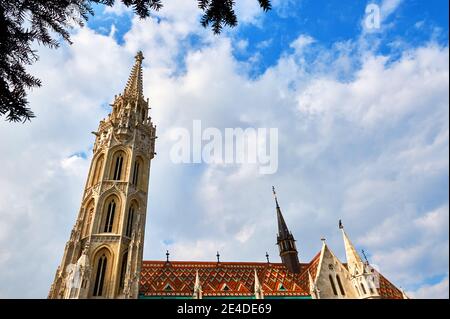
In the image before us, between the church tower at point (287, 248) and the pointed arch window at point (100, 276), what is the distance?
2142 centimetres

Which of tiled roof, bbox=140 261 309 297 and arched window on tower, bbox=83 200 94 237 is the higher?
arched window on tower, bbox=83 200 94 237

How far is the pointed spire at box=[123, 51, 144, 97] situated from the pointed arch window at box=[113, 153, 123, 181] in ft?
33.5

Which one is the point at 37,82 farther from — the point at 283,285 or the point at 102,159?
the point at 283,285

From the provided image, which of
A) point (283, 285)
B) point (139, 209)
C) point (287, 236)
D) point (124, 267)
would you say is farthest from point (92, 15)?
point (287, 236)

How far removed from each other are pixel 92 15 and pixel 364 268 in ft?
105

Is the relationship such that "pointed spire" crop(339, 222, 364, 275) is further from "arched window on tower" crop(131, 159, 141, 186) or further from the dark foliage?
the dark foliage

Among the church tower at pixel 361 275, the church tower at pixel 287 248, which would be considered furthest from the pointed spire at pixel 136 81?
the church tower at pixel 361 275

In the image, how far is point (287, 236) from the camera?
123 ft

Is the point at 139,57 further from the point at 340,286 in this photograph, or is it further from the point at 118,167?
the point at 340,286

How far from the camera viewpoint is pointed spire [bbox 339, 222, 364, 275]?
28783mm

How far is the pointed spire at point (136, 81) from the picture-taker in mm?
35700

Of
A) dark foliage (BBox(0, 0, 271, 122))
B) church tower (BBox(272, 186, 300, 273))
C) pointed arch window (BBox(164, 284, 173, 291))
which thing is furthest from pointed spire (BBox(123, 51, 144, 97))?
dark foliage (BBox(0, 0, 271, 122))

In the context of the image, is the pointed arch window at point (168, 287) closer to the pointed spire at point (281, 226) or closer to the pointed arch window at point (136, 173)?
the pointed arch window at point (136, 173)
